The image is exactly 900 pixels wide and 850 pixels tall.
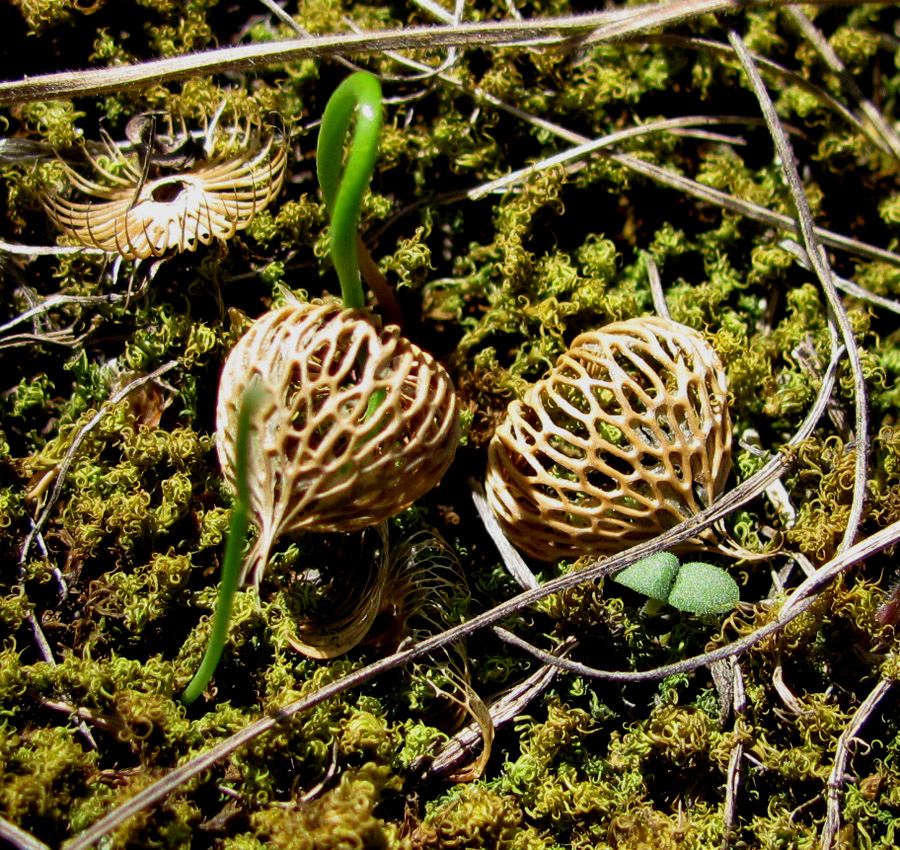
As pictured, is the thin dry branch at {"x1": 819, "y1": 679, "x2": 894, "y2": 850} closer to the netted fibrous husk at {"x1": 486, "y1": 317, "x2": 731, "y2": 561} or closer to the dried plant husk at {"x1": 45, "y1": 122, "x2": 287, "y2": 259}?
the netted fibrous husk at {"x1": 486, "y1": 317, "x2": 731, "y2": 561}

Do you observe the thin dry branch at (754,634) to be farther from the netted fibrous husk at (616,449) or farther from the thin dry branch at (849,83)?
the thin dry branch at (849,83)

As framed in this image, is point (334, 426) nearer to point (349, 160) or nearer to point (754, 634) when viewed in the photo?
point (349, 160)

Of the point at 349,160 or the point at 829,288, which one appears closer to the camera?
the point at 349,160

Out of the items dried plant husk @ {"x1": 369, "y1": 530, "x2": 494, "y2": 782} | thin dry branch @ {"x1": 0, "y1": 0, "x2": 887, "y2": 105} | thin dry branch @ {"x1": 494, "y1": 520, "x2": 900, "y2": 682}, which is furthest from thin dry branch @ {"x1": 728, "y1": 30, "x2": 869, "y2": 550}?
dried plant husk @ {"x1": 369, "y1": 530, "x2": 494, "y2": 782}

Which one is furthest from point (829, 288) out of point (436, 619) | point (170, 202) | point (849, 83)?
point (170, 202)

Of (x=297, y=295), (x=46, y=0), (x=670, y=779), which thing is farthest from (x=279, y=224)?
(x=670, y=779)

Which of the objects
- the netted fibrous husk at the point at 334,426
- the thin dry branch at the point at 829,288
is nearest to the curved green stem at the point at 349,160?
the netted fibrous husk at the point at 334,426
